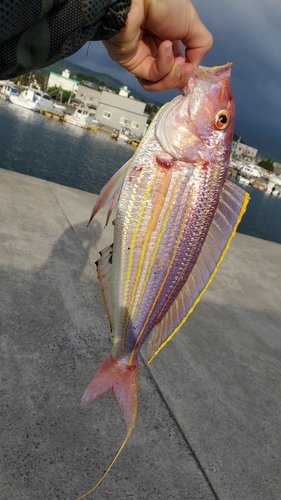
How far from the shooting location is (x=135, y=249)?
5.12ft

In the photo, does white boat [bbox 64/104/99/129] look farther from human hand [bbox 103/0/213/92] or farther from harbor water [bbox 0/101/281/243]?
human hand [bbox 103/0/213/92]

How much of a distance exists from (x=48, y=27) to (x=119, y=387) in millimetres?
1403

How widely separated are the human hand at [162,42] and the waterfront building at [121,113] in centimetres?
6791

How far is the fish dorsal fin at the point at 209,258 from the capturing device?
5.23 ft

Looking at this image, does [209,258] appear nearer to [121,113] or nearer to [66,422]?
[66,422]

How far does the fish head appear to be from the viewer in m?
1.56

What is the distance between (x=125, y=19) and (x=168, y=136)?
546 mm

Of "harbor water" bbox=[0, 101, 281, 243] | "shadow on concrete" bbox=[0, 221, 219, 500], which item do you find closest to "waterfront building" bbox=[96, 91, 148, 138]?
"harbor water" bbox=[0, 101, 281, 243]

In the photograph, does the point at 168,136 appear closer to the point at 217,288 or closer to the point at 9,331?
the point at 9,331

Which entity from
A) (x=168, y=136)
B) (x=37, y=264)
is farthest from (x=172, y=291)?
(x=37, y=264)

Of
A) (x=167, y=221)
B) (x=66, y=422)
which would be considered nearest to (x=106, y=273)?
(x=167, y=221)

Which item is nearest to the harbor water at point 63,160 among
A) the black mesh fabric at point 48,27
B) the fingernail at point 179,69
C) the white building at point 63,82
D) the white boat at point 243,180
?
the white boat at point 243,180

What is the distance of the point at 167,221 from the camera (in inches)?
60.9

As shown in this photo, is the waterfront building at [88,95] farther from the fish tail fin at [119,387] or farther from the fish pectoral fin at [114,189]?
the fish tail fin at [119,387]
